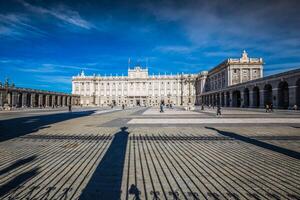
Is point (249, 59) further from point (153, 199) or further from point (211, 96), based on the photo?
point (153, 199)

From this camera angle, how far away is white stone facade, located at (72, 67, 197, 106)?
393 ft

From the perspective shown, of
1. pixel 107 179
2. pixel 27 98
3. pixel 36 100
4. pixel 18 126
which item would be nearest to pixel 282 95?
pixel 18 126

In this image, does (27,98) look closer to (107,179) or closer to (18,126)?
(18,126)

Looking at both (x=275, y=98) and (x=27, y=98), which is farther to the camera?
(x=27, y=98)

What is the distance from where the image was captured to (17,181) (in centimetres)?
419

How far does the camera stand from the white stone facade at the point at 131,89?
11981 cm

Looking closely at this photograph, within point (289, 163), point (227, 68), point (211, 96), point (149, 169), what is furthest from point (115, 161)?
point (211, 96)

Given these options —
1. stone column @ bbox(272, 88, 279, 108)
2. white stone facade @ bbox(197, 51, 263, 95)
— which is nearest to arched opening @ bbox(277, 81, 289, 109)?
stone column @ bbox(272, 88, 279, 108)

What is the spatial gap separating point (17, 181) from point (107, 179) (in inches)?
77.3

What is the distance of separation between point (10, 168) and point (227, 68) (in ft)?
236

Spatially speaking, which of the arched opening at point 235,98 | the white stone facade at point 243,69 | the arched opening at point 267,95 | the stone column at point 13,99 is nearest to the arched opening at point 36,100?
the stone column at point 13,99

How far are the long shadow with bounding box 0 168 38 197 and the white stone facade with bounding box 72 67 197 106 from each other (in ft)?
376

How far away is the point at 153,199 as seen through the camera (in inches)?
138

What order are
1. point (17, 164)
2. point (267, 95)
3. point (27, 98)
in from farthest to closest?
point (27, 98) < point (267, 95) < point (17, 164)
